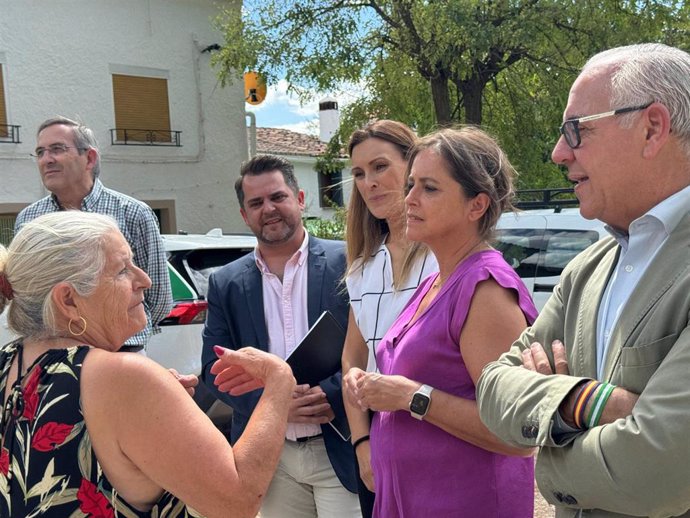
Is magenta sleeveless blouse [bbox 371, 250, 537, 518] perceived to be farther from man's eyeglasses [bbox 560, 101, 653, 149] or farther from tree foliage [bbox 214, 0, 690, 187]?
tree foliage [bbox 214, 0, 690, 187]

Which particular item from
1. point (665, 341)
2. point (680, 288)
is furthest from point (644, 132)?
point (665, 341)

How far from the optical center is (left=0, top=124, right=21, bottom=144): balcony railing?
12867 millimetres

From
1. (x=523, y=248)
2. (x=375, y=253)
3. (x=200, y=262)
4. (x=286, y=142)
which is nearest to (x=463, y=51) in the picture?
(x=523, y=248)

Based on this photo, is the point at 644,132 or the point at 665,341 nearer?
the point at 665,341

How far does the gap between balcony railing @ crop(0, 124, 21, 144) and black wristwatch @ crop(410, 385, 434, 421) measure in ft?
42.0

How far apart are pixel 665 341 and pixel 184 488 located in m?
1.13

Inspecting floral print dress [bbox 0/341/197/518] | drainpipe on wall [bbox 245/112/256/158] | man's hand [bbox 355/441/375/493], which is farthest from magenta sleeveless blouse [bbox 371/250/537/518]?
drainpipe on wall [bbox 245/112/256/158]

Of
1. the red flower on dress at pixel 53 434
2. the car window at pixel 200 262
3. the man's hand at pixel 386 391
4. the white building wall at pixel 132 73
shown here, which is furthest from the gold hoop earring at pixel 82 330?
the white building wall at pixel 132 73

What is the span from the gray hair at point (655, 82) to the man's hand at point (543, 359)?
1.80ft

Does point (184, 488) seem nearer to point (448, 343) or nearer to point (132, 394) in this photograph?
point (132, 394)

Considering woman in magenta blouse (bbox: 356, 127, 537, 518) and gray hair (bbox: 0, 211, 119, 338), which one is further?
woman in magenta blouse (bbox: 356, 127, 537, 518)

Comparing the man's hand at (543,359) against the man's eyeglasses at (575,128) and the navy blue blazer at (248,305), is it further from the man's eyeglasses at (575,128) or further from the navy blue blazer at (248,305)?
the navy blue blazer at (248,305)

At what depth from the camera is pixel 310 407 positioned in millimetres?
2617

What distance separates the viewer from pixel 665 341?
4.73 feet
